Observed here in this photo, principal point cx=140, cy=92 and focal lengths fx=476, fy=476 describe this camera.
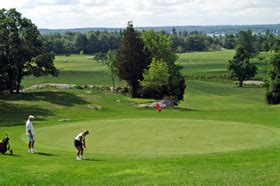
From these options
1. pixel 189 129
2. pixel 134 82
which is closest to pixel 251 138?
pixel 189 129

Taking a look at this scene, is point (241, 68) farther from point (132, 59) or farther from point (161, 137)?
point (161, 137)

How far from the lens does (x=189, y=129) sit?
121 feet

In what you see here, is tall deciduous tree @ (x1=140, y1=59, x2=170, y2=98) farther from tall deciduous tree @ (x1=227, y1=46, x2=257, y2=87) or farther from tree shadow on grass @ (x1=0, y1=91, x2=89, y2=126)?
tall deciduous tree @ (x1=227, y1=46, x2=257, y2=87)

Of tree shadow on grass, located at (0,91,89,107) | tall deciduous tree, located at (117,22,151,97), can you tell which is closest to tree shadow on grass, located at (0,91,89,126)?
tree shadow on grass, located at (0,91,89,107)

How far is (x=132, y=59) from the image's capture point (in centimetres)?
8512

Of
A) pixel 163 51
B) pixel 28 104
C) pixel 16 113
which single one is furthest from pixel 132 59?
pixel 16 113

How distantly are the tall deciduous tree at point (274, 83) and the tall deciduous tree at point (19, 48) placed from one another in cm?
4353

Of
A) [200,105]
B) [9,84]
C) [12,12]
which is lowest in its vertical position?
[200,105]

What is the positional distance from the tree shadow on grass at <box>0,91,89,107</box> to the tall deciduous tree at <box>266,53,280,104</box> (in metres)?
41.8

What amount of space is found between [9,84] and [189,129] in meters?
42.4

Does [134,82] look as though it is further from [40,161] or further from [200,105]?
[40,161]

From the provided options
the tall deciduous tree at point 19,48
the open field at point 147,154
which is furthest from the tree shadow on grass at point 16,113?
the tall deciduous tree at point 19,48

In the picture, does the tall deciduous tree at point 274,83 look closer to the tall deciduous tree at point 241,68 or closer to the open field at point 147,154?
the tall deciduous tree at point 241,68

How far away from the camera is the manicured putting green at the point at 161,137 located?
29422mm
